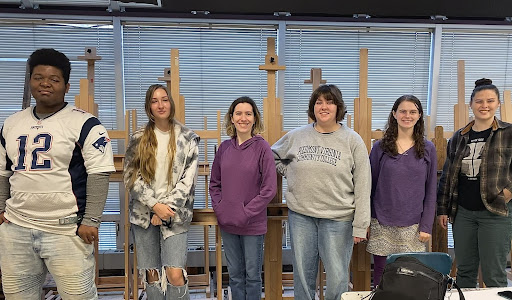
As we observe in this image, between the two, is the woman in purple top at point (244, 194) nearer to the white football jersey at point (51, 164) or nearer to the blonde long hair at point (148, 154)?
the blonde long hair at point (148, 154)

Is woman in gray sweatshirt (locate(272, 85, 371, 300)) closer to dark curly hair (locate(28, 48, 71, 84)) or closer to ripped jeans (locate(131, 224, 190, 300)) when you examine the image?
ripped jeans (locate(131, 224, 190, 300))

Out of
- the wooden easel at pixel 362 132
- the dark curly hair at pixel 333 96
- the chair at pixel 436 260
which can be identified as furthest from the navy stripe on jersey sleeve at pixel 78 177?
the wooden easel at pixel 362 132

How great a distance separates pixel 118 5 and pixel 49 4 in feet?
2.06

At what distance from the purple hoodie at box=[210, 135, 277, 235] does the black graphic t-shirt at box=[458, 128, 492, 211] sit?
1.10 metres

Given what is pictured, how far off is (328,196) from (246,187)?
436mm

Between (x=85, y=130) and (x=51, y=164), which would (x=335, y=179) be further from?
(x=51, y=164)

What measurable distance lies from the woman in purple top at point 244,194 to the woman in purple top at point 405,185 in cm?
62

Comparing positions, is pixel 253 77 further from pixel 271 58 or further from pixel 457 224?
pixel 457 224

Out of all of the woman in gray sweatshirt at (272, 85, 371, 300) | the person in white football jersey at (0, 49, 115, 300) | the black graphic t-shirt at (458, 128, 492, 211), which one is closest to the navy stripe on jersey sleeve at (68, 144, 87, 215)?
the person in white football jersey at (0, 49, 115, 300)

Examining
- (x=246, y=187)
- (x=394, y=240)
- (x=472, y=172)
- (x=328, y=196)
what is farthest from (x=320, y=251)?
(x=472, y=172)

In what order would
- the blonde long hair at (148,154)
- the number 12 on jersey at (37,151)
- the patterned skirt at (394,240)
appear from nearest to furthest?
the number 12 on jersey at (37,151)
the blonde long hair at (148,154)
the patterned skirt at (394,240)

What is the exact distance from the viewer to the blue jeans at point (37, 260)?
63.2 inches

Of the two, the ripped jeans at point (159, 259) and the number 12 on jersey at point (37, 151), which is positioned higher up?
the number 12 on jersey at point (37, 151)

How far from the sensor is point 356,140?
1.95 m
